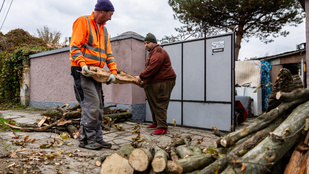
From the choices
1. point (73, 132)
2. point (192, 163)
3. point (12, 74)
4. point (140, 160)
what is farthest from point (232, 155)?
point (12, 74)

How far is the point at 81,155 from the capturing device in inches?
103

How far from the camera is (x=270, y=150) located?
154cm

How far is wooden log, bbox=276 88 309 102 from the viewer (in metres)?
1.79

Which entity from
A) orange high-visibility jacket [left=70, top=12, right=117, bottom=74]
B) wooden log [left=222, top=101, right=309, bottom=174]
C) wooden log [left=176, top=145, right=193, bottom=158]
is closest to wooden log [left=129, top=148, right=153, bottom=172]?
wooden log [left=176, top=145, right=193, bottom=158]

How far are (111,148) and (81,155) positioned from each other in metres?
0.53

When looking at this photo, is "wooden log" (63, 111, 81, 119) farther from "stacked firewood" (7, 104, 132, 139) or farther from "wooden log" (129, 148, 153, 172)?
"wooden log" (129, 148, 153, 172)

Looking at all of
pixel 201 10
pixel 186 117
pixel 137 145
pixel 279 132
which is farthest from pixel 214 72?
pixel 201 10

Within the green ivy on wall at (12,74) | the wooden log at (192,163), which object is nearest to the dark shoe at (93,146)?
the wooden log at (192,163)

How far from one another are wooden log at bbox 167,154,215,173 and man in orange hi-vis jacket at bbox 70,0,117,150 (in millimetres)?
1549

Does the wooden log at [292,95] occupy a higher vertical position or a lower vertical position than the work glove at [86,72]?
lower

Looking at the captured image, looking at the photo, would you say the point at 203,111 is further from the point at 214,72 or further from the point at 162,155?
the point at 162,155

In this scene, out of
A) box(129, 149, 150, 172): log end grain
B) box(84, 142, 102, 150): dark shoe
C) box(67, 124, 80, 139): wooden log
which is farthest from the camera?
box(67, 124, 80, 139): wooden log

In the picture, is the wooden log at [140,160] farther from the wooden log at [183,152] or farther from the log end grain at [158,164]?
the wooden log at [183,152]

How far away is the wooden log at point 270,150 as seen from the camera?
148 centimetres
